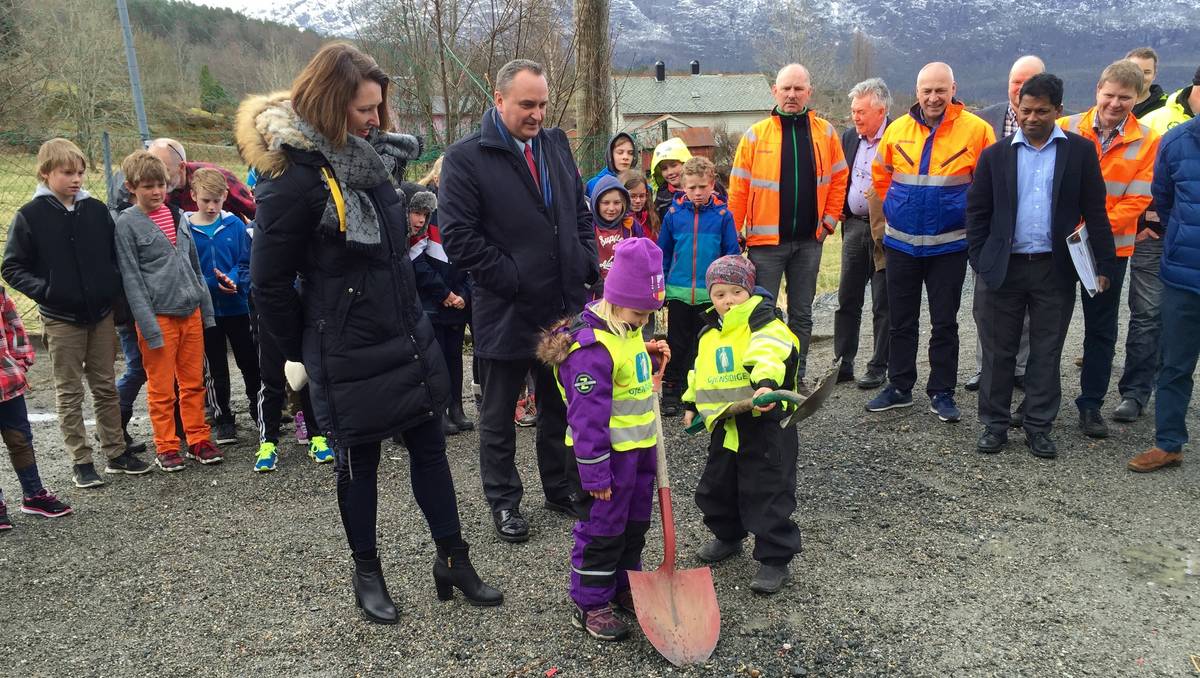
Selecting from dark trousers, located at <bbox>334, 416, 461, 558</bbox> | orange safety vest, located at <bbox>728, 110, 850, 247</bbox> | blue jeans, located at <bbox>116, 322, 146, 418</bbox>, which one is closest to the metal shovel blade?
dark trousers, located at <bbox>334, 416, 461, 558</bbox>

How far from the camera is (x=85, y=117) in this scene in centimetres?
2747

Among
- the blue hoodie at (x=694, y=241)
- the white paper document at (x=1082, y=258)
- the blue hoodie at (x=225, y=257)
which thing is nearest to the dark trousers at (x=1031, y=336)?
the white paper document at (x=1082, y=258)

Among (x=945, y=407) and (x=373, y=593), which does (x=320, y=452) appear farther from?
(x=945, y=407)

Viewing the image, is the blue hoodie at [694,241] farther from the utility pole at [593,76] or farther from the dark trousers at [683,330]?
the utility pole at [593,76]

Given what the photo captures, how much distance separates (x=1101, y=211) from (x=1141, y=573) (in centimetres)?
227

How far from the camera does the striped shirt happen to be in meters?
5.46

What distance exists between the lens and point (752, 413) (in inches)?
146

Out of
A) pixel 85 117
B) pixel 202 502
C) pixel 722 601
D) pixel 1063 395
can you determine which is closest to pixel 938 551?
pixel 722 601

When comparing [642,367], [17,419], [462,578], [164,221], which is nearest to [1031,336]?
[642,367]

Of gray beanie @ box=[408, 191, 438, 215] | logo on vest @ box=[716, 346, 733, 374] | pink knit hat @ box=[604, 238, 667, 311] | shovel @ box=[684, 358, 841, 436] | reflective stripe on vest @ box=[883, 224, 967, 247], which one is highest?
gray beanie @ box=[408, 191, 438, 215]

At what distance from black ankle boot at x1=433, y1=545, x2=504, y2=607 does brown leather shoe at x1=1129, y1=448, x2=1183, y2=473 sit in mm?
3783

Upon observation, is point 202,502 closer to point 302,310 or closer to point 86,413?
point 302,310

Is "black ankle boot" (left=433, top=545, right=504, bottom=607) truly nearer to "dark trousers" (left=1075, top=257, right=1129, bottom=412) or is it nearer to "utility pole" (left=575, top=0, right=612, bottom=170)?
"dark trousers" (left=1075, top=257, right=1129, bottom=412)

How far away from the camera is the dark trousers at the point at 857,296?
21.6 feet
